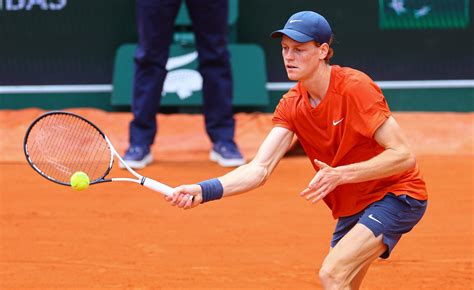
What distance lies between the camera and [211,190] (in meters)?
3.99

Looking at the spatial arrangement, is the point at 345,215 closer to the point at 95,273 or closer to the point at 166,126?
the point at 95,273

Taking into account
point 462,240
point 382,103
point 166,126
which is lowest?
point 166,126

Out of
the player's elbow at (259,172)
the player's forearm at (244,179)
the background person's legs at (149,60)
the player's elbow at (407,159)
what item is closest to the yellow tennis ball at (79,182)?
the player's forearm at (244,179)

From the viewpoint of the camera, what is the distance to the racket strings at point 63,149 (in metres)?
4.97

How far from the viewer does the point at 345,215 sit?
411 centimetres

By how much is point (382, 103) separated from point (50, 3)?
562 cm

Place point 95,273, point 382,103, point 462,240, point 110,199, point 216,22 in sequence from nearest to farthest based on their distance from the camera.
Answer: point 382,103 < point 95,273 < point 462,240 < point 110,199 < point 216,22

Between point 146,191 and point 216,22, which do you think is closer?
point 146,191

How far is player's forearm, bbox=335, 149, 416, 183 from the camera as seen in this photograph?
3693 millimetres

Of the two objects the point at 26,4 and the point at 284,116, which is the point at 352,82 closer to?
the point at 284,116

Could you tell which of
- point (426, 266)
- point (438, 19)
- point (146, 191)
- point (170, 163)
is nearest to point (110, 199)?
point (146, 191)

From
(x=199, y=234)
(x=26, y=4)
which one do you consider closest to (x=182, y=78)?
(x=26, y=4)

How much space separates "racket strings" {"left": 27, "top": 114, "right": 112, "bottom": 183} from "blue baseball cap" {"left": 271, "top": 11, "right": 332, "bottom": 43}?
1030 millimetres

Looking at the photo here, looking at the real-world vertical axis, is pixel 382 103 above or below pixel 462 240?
above
